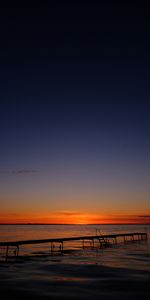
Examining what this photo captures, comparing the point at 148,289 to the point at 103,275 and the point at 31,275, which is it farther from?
the point at 31,275

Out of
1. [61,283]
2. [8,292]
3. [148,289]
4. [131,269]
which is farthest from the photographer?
[131,269]

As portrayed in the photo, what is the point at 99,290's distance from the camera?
19.9m

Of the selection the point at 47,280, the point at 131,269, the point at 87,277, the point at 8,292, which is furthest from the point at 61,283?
the point at 131,269

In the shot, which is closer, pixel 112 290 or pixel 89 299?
pixel 89 299

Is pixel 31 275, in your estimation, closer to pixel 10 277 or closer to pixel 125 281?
pixel 10 277

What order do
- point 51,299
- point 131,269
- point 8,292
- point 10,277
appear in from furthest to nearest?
point 131,269, point 10,277, point 8,292, point 51,299

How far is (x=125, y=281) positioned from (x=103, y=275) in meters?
3.25

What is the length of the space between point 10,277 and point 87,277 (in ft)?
22.9

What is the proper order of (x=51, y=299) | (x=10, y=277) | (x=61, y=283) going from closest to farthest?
(x=51, y=299), (x=61, y=283), (x=10, y=277)

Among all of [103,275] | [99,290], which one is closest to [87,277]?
[103,275]

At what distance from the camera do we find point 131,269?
97.9 feet

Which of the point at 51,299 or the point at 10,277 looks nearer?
the point at 51,299

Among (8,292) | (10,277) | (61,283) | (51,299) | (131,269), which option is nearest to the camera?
(51,299)

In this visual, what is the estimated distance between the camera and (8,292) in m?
19.1
